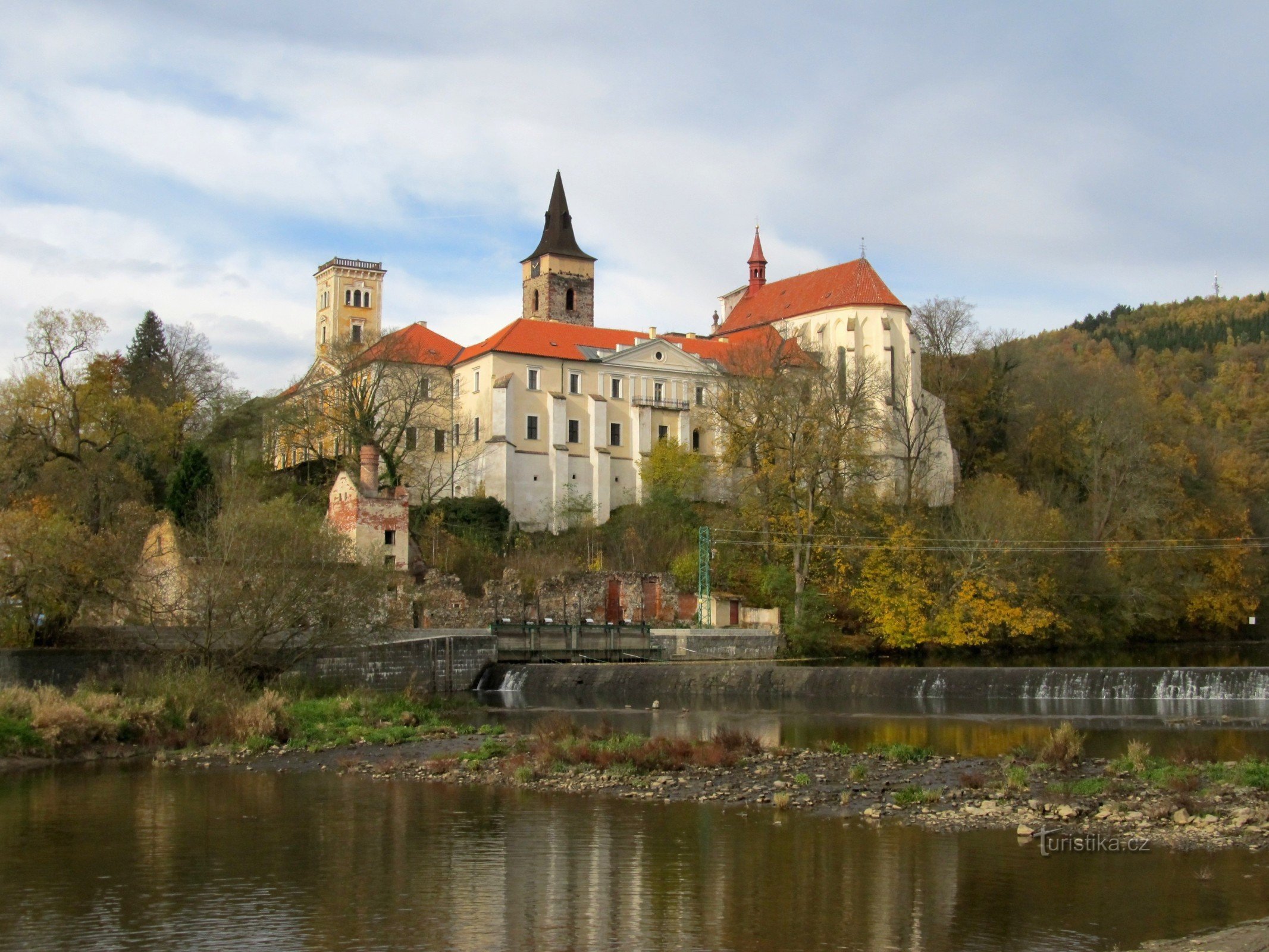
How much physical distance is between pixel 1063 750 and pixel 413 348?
169 feet

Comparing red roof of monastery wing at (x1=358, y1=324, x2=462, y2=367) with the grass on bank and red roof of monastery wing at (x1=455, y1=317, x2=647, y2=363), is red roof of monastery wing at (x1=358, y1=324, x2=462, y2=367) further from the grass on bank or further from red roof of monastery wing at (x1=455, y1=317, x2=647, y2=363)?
the grass on bank

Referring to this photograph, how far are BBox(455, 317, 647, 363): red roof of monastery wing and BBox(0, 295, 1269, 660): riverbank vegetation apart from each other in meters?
7.33

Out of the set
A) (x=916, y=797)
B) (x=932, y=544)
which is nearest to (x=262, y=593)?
(x=916, y=797)

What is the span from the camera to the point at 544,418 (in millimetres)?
68250

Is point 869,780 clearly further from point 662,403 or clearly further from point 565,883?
point 662,403

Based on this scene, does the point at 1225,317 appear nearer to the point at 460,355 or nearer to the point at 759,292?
the point at 759,292

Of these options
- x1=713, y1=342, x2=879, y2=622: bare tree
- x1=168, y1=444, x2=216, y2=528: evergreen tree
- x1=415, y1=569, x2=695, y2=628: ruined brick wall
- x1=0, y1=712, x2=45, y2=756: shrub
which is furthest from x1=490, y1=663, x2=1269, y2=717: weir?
x1=0, y1=712, x2=45, y2=756: shrub

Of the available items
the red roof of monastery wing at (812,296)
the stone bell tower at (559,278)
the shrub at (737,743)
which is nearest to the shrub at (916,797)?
the shrub at (737,743)

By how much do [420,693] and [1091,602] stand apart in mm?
32526

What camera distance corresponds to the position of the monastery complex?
6366 centimetres

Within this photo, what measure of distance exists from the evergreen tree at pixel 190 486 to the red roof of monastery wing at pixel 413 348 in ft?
42.7

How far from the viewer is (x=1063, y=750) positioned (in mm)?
21328

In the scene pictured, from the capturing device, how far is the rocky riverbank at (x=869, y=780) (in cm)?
1720

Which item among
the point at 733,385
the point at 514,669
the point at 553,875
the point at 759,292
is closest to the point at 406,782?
the point at 553,875
